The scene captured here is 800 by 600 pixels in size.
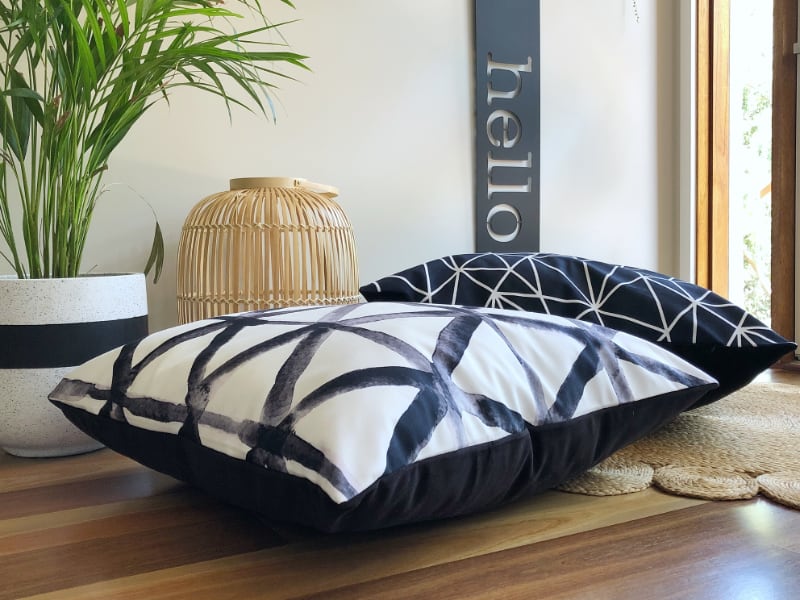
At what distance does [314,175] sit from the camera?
6.59 ft

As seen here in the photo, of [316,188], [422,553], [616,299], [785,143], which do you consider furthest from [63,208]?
[785,143]

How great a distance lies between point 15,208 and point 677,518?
4.74 feet

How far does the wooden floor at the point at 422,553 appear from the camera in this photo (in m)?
0.69

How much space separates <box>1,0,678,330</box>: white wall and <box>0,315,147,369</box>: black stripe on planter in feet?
1.98

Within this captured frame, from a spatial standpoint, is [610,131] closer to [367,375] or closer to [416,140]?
[416,140]

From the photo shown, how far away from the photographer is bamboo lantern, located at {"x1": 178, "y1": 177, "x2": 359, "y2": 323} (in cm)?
161

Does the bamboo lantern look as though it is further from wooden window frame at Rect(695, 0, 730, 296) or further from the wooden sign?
wooden window frame at Rect(695, 0, 730, 296)

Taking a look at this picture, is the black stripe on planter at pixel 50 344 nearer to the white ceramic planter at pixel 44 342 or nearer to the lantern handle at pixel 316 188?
the white ceramic planter at pixel 44 342

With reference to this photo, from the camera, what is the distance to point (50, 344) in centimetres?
117

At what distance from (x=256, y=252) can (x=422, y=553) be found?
0.97 metres

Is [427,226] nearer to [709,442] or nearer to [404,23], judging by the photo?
[404,23]

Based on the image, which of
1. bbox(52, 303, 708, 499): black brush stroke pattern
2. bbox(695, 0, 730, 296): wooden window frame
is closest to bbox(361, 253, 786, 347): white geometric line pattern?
bbox(52, 303, 708, 499): black brush stroke pattern

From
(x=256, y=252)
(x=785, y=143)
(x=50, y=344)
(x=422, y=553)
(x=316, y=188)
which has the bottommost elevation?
(x=422, y=553)

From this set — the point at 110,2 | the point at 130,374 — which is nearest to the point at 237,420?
the point at 130,374
